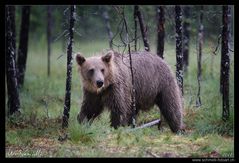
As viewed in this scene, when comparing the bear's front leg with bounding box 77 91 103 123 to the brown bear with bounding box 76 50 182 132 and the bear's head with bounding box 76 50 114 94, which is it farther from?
the bear's head with bounding box 76 50 114 94

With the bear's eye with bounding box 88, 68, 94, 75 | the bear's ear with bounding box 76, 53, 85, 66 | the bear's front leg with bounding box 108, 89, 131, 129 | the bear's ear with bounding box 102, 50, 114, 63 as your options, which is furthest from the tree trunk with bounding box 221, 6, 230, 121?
the bear's ear with bounding box 76, 53, 85, 66

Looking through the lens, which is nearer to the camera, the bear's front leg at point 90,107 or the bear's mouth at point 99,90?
the bear's mouth at point 99,90

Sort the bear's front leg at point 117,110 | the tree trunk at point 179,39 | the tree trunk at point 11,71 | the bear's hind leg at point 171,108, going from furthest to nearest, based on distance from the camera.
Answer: the tree trunk at point 11,71 → the tree trunk at point 179,39 → the bear's hind leg at point 171,108 → the bear's front leg at point 117,110

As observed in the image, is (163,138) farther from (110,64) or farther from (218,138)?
(110,64)

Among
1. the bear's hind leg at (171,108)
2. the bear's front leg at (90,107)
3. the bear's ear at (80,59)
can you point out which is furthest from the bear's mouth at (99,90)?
the bear's hind leg at (171,108)

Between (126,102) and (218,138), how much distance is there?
234 cm

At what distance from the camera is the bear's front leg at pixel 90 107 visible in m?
11.3

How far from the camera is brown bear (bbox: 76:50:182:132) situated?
36.6ft

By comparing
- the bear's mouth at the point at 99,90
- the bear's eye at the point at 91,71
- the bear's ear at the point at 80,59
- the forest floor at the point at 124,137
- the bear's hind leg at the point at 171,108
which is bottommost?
the forest floor at the point at 124,137

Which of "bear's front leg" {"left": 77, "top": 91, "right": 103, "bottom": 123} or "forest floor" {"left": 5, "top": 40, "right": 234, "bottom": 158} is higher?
"bear's front leg" {"left": 77, "top": 91, "right": 103, "bottom": 123}

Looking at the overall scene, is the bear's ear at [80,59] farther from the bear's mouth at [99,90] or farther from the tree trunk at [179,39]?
the tree trunk at [179,39]

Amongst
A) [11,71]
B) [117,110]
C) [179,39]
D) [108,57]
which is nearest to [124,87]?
[117,110]

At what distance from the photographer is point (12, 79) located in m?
13.6
